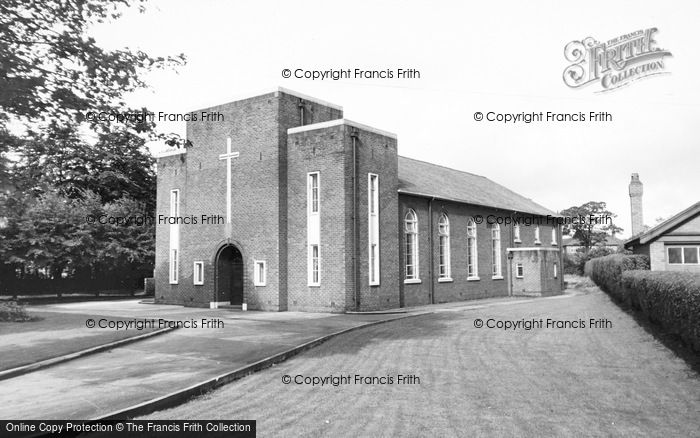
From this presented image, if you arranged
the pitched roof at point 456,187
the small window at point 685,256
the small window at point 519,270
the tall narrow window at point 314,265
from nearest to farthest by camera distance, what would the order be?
1. the tall narrow window at point 314,265
2. the small window at point 685,256
3. the pitched roof at point 456,187
4. the small window at point 519,270

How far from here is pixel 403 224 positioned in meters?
26.7

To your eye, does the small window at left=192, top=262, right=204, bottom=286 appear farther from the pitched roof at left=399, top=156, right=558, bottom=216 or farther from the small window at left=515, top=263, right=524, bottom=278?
the small window at left=515, top=263, right=524, bottom=278

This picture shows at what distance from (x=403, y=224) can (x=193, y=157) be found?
10.8 metres

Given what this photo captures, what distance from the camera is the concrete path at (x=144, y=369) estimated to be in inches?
320

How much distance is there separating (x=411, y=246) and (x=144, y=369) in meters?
18.0

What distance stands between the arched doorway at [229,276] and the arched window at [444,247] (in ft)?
35.1

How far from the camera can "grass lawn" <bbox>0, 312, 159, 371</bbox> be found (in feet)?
39.0

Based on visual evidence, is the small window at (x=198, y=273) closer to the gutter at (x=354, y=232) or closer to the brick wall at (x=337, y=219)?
the brick wall at (x=337, y=219)

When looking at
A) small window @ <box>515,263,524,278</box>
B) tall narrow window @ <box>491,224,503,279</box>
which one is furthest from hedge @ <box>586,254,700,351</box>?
small window @ <box>515,263,524,278</box>

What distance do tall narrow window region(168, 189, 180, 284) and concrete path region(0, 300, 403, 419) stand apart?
10.8 metres

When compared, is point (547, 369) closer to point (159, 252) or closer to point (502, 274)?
point (159, 252)

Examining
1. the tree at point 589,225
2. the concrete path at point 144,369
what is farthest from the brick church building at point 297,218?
the tree at point 589,225

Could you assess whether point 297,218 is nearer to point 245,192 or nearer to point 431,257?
point 245,192

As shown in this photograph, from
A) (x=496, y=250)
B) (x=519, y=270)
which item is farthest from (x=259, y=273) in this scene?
(x=519, y=270)
